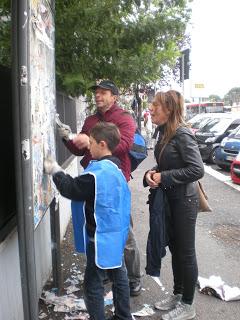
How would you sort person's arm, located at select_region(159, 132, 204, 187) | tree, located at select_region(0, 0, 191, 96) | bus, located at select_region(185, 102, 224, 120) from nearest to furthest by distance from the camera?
person's arm, located at select_region(159, 132, 204, 187) < tree, located at select_region(0, 0, 191, 96) < bus, located at select_region(185, 102, 224, 120)

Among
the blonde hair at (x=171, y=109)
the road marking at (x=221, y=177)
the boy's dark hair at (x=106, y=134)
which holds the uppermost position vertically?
the blonde hair at (x=171, y=109)

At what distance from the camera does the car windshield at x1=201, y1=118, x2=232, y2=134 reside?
15.9m

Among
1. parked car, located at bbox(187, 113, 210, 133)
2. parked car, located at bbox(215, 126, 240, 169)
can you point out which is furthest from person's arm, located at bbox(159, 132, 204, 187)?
parked car, located at bbox(187, 113, 210, 133)

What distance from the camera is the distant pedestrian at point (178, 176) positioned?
3590 mm

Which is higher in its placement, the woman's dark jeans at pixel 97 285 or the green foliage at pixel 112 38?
the green foliage at pixel 112 38

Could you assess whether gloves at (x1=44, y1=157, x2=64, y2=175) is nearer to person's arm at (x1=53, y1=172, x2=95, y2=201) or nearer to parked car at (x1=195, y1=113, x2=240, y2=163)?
person's arm at (x1=53, y1=172, x2=95, y2=201)

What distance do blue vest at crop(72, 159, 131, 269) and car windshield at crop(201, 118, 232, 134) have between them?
511 inches

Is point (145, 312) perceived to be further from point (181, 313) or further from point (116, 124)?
point (116, 124)

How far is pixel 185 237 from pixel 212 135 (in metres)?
12.2

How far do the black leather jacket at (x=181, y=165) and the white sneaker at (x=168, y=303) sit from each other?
40.9 inches

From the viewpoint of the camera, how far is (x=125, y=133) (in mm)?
3963

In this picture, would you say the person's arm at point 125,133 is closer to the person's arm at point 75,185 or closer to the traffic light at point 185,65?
the person's arm at point 75,185

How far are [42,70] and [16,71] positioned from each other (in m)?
0.67

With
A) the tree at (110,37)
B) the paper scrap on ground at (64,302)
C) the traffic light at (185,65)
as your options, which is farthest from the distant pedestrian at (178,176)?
the traffic light at (185,65)
